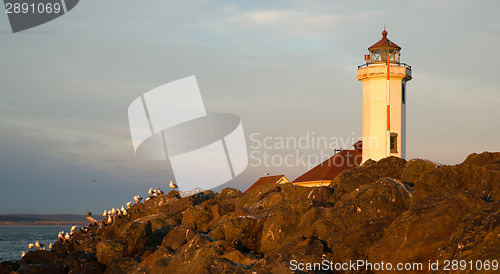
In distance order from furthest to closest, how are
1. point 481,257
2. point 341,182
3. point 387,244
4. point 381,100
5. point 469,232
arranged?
point 381,100 < point 341,182 < point 387,244 < point 469,232 < point 481,257

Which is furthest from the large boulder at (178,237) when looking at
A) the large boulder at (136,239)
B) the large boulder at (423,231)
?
the large boulder at (423,231)

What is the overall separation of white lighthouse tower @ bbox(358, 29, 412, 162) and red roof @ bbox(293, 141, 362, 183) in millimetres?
1208

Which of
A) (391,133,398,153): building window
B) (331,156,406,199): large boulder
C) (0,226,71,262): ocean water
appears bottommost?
(0,226,71,262): ocean water

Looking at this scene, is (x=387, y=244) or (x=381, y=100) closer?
(x=387, y=244)

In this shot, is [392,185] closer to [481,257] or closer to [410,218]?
[410,218]

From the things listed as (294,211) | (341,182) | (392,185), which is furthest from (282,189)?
(392,185)

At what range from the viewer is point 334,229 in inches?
477

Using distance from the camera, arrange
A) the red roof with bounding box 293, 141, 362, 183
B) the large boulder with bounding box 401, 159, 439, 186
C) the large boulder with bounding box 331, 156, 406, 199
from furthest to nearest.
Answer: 1. the red roof with bounding box 293, 141, 362, 183
2. the large boulder with bounding box 331, 156, 406, 199
3. the large boulder with bounding box 401, 159, 439, 186

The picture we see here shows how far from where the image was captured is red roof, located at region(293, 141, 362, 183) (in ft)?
103

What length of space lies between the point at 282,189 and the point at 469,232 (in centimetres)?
907

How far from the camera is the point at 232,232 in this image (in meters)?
13.6

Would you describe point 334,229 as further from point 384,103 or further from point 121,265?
point 384,103

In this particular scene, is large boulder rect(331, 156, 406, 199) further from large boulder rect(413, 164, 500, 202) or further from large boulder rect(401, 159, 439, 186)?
large boulder rect(413, 164, 500, 202)

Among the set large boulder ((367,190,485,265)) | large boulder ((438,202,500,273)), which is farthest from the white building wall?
large boulder ((438,202,500,273))
